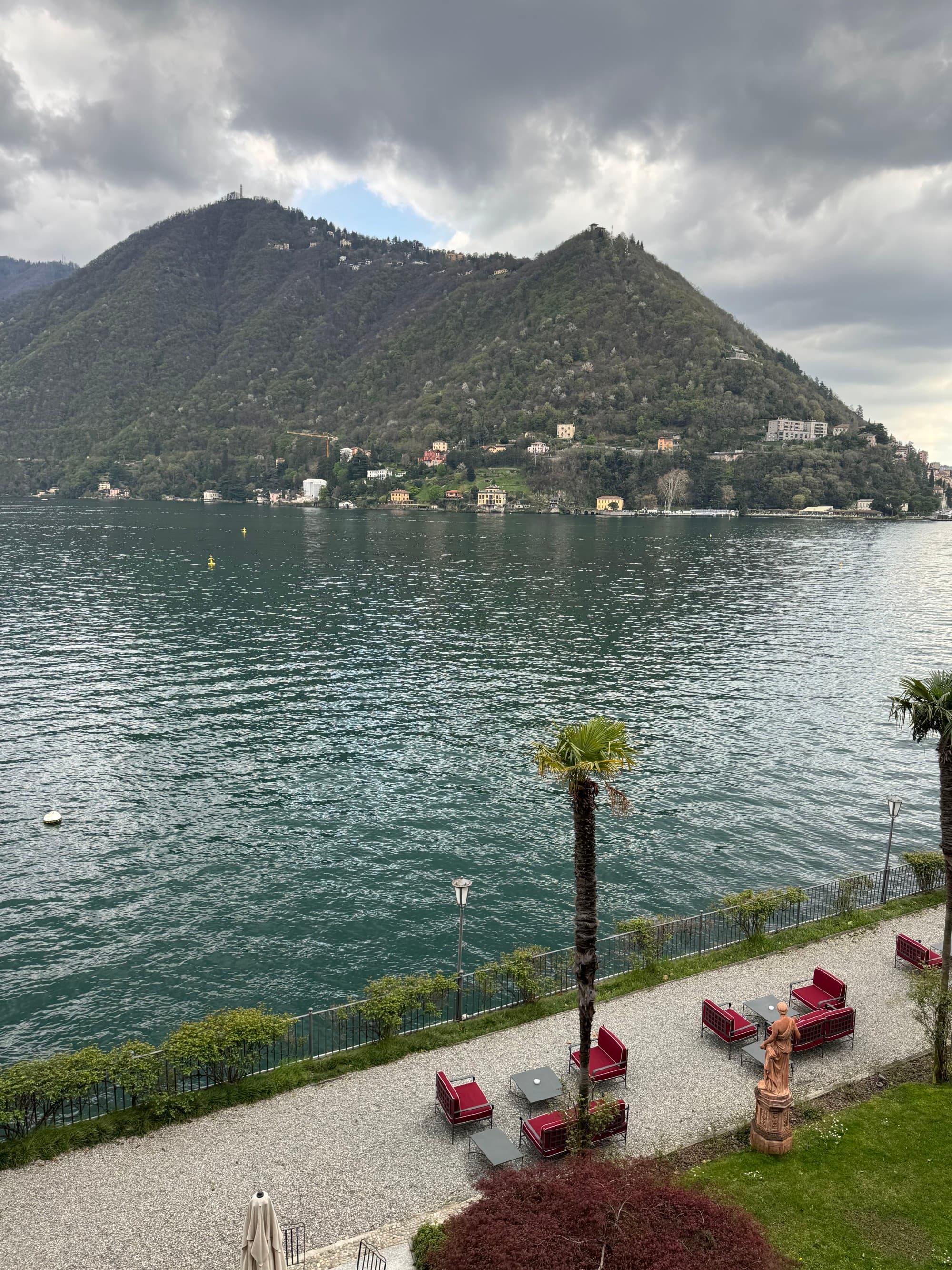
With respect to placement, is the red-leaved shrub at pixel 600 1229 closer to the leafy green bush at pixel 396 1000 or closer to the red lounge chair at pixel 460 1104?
the red lounge chair at pixel 460 1104

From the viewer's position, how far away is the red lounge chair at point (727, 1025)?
18.8 m

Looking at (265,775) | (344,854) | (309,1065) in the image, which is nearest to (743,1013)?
(309,1065)

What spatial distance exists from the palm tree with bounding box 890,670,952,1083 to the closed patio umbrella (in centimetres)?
1443

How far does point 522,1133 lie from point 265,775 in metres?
28.1

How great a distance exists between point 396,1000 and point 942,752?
14.6 meters

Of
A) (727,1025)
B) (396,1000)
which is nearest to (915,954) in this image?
(727,1025)

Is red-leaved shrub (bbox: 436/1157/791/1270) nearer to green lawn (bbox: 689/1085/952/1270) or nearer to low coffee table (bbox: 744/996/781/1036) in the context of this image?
green lawn (bbox: 689/1085/952/1270)

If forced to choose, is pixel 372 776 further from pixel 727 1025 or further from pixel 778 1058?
pixel 778 1058

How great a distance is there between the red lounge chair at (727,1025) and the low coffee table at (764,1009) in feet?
1.74

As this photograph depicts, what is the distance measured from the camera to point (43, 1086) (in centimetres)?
1599

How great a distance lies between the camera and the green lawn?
40.1ft

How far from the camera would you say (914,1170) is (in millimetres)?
14148

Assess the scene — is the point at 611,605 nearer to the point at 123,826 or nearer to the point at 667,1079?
the point at 123,826

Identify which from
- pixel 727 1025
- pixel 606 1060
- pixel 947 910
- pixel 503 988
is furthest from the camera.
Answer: pixel 503 988
